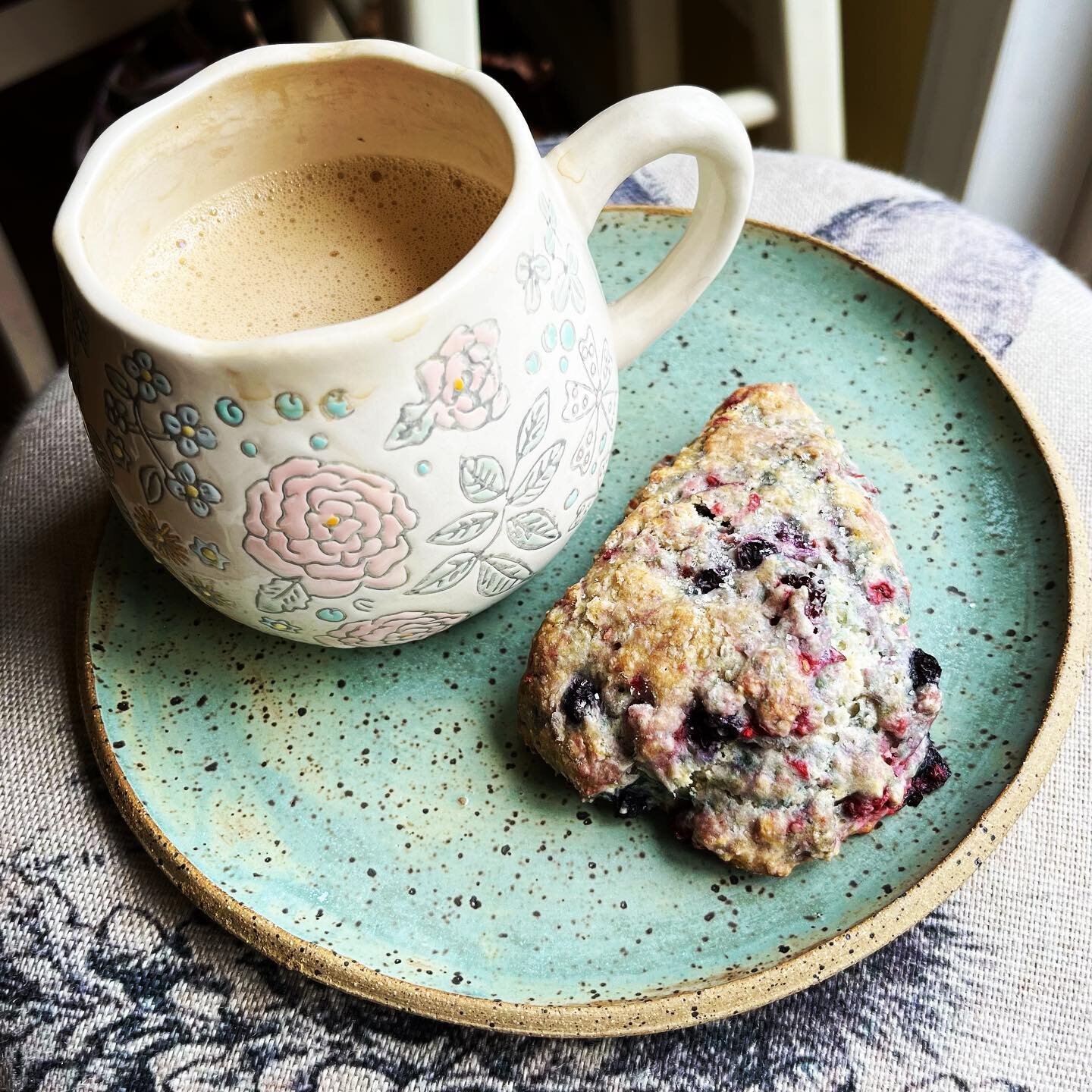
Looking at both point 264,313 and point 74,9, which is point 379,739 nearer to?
point 264,313

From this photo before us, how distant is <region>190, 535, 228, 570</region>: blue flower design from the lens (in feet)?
1.82

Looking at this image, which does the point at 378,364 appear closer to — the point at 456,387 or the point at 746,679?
the point at 456,387

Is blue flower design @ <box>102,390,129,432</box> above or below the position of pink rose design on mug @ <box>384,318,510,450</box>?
below

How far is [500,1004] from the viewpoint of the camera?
20.1 inches

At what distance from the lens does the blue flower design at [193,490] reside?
1.72ft

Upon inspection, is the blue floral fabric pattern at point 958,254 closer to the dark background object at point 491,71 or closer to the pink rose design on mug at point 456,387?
the pink rose design on mug at point 456,387

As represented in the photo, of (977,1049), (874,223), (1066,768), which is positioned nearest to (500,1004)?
(977,1049)

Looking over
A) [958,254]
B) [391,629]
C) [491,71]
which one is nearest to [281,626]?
[391,629]

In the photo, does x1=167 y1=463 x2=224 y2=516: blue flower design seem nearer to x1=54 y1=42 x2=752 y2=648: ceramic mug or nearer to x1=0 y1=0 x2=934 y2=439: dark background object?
x1=54 y1=42 x2=752 y2=648: ceramic mug

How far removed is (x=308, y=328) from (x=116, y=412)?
0.11 metres

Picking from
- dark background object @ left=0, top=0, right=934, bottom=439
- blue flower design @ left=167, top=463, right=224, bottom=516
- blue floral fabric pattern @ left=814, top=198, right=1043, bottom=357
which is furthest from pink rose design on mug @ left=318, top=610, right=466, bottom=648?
dark background object @ left=0, top=0, right=934, bottom=439

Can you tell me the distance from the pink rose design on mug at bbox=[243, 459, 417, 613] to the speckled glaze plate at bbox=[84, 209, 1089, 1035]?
0.11m

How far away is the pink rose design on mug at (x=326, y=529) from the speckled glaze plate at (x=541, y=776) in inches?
4.3

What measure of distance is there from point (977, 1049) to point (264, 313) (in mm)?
557
